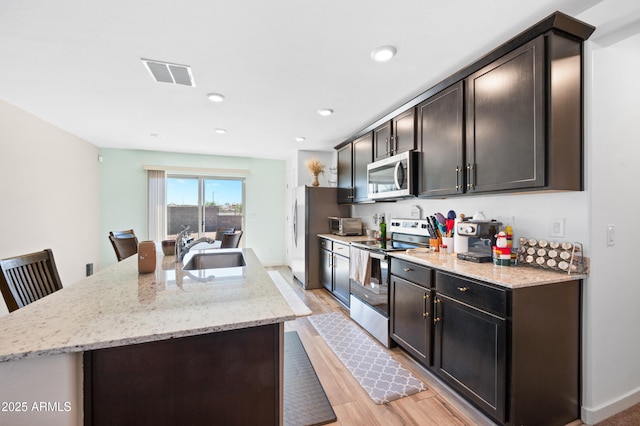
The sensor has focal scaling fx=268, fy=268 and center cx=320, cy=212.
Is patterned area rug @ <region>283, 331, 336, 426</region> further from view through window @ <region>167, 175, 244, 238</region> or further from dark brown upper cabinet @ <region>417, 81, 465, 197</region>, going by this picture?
view through window @ <region>167, 175, 244, 238</region>

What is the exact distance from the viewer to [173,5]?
4.78 feet

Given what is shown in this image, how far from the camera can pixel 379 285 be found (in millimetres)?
2582

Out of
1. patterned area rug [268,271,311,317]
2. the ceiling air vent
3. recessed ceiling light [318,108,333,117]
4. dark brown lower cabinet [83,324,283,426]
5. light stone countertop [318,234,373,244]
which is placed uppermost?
recessed ceiling light [318,108,333,117]

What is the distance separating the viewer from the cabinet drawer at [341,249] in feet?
10.9

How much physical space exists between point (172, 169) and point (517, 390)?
18.6ft

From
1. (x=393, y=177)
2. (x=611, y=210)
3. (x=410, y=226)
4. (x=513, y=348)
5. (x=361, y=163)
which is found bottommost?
(x=513, y=348)

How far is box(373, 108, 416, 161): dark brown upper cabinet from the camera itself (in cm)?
266

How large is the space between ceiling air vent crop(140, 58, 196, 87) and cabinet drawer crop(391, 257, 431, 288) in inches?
91.4

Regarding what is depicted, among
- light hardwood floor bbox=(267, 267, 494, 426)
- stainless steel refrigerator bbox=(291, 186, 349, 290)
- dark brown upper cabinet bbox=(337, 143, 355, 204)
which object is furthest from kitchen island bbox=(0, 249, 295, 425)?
stainless steel refrigerator bbox=(291, 186, 349, 290)

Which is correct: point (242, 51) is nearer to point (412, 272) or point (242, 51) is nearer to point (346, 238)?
point (412, 272)

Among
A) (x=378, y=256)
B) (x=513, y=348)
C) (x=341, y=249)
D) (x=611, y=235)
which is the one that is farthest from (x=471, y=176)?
(x=341, y=249)

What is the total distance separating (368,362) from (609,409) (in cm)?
148

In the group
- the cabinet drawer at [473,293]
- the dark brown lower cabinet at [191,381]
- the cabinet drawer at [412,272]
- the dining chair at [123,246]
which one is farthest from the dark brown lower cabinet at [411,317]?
the dining chair at [123,246]

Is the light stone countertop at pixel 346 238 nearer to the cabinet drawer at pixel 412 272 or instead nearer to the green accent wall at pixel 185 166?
the cabinet drawer at pixel 412 272
